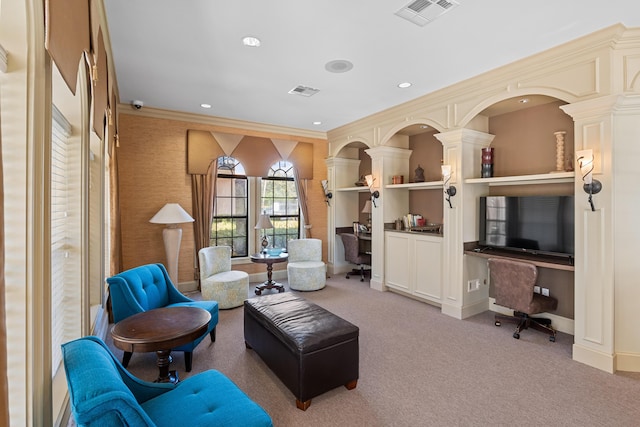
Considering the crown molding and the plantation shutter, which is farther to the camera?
the crown molding

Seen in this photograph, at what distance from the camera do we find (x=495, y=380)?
279cm

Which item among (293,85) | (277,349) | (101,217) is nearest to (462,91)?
(293,85)

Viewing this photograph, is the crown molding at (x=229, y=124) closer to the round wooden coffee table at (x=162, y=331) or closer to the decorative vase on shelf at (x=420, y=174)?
the decorative vase on shelf at (x=420, y=174)

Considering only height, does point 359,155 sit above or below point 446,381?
above

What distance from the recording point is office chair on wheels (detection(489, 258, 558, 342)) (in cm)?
349

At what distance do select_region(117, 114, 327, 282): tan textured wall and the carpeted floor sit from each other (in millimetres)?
1833

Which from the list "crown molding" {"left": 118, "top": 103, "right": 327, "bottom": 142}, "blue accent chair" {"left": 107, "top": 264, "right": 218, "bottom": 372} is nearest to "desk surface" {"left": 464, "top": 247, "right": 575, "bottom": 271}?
"blue accent chair" {"left": 107, "top": 264, "right": 218, "bottom": 372}

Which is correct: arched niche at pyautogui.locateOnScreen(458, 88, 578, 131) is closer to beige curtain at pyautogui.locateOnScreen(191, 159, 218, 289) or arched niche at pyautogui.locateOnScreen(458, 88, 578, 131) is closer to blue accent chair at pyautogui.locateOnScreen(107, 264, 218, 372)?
blue accent chair at pyautogui.locateOnScreen(107, 264, 218, 372)

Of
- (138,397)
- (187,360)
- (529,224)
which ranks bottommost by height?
(187,360)

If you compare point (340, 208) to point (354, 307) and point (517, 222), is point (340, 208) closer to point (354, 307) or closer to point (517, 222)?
point (354, 307)

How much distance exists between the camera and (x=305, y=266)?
Result: 5574 mm

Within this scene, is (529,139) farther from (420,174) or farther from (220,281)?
(220,281)

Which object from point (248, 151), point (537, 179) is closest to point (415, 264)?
point (537, 179)

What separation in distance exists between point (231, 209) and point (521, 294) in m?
4.77
